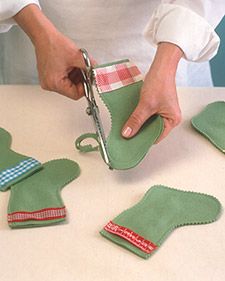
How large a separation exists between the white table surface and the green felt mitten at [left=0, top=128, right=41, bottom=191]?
0.07 ft

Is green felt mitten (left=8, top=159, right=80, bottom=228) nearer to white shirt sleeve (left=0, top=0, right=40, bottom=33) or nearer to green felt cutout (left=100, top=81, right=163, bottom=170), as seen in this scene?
green felt cutout (left=100, top=81, right=163, bottom=170)

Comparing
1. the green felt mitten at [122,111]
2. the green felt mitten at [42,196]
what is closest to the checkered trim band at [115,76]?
the green felt mitten at [122,111]

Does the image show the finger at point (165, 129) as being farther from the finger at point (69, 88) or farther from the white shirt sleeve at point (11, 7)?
the white shirt sleeve at point (11, 7)

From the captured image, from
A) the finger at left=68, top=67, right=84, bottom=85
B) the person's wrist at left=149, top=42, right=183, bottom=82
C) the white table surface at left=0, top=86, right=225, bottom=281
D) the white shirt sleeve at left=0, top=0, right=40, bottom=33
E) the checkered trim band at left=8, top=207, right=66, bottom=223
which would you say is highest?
the white shirt sleeve at left=0, top=0, right=40, bottom=33

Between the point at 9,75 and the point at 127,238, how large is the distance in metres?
0.57

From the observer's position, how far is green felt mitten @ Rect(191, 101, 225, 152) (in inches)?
31.5

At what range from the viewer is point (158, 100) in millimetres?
743

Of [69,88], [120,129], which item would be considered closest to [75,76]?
[69,88]

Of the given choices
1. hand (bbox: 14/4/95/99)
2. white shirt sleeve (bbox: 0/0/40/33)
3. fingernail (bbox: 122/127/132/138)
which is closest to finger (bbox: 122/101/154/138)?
fingernail (bbox: 122/127/132/138)

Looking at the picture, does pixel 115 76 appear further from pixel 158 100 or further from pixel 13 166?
pixel 13 166

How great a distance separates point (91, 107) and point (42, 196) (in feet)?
0.51

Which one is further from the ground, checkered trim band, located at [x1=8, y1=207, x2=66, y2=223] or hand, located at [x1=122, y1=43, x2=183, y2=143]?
hand, located at [x1=122, y1=43, x2=183, y2=143]

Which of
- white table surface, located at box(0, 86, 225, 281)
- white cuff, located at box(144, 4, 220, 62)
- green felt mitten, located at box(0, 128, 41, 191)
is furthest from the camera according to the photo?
white cuff, located at box(144, 4, 220, 62)

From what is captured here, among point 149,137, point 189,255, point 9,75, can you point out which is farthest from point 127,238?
point 9,75
